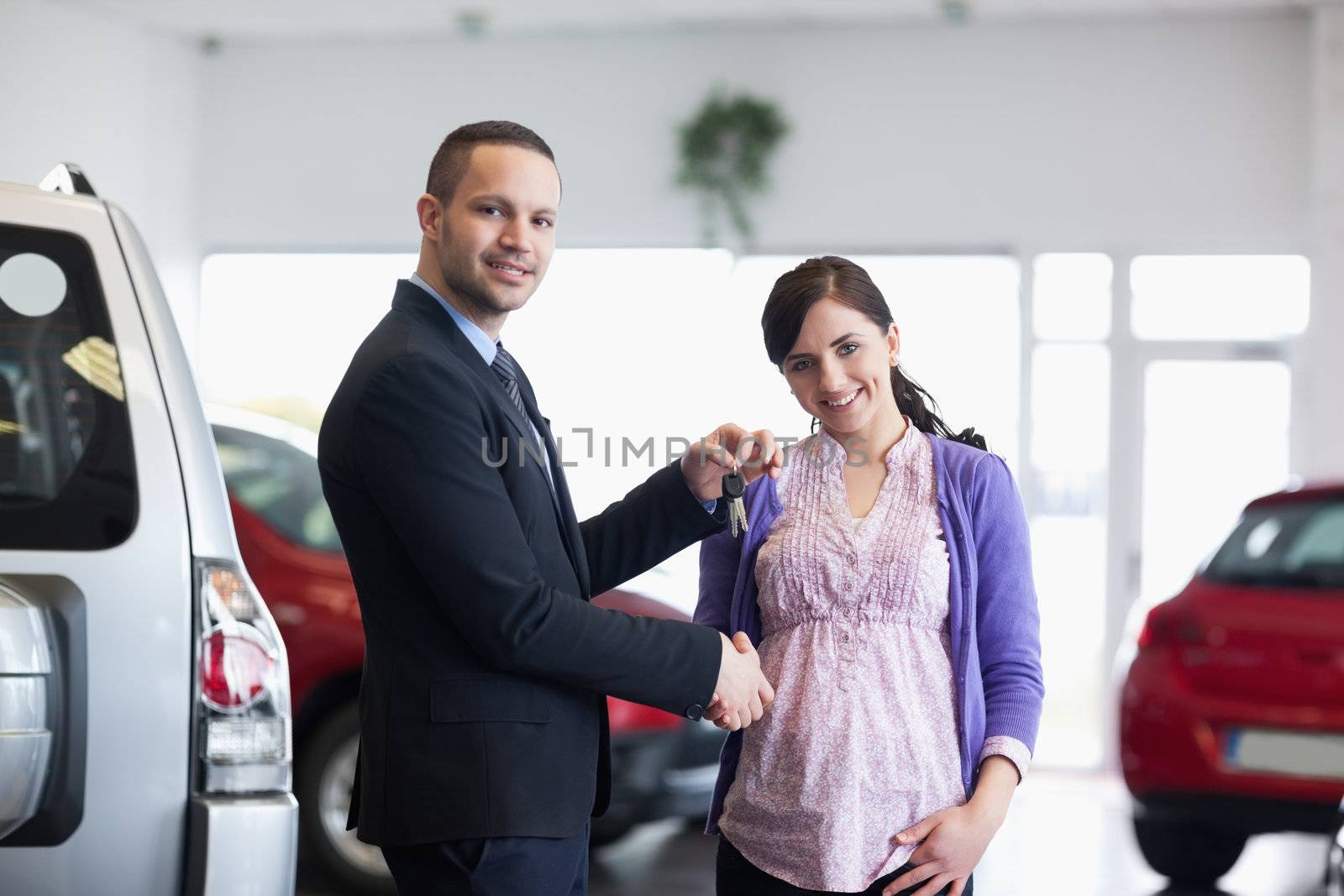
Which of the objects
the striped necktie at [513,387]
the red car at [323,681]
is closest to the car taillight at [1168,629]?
the red car at [323,681]

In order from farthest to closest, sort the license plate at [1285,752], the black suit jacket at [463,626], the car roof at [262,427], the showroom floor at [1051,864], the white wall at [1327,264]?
the white wall at [1327,264] < the showroom floor at [1051,864] < the car roof at [262,427] < the license plate at [1285,752] < the black suit jacket at [463,626]

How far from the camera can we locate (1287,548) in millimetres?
4363

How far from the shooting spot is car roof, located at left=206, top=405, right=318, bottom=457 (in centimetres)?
462

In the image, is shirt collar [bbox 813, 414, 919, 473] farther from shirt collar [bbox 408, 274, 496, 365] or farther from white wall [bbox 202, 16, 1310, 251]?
white wall [bbox 202, 16, 1310, 251]

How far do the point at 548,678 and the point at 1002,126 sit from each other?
277 inches

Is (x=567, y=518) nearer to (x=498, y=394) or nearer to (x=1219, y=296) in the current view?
(x=498, y=394)

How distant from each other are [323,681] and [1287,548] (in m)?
2.86

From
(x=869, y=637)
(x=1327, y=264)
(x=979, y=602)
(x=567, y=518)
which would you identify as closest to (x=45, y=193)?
(x=567, y=518)

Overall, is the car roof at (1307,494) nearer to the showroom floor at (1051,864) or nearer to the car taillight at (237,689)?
the showroom floor at (1051,864)

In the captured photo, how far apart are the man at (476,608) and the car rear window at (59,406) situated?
13.5 inches

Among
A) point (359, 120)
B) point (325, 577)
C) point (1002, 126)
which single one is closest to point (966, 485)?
point (325, 577)

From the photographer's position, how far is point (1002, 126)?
318 inches

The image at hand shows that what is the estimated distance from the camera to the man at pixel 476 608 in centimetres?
159

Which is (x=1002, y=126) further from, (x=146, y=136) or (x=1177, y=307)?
(x=146, y=136)
